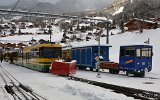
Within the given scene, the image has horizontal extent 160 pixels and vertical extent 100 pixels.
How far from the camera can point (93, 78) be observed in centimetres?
2828

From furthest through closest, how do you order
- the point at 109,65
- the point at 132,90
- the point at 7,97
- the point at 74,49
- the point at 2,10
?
the point at 2,10 < the point at 74,49 < the point at 109,65 < the point at 132,90 < the point at 7,97

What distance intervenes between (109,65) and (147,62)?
18.4ft

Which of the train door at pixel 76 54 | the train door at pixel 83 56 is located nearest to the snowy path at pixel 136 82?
the train door at pixel 83 56

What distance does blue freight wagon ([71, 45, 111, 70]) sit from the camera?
4055 cm

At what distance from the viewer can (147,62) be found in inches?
1239

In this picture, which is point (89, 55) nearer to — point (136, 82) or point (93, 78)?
point (93, 78)

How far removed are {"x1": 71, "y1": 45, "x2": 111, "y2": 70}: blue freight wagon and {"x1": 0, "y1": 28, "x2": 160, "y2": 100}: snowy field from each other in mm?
3067

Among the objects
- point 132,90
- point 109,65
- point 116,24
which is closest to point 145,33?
point 109,65

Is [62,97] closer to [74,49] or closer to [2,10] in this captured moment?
[74,49]

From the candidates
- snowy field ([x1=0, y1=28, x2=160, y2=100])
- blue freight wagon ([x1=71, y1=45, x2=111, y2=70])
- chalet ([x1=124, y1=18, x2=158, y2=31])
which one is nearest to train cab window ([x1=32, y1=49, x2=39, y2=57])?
snowy field ([x1=0, y1=28, x2=160, y2=100])

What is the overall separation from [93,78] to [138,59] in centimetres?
495

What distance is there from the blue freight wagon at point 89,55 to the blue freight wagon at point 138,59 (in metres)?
8.48

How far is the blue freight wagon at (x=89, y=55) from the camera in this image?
133 feet

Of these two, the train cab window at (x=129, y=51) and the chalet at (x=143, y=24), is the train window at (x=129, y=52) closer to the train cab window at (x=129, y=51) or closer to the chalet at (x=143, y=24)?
the train cab window at (x=129, y=51)
